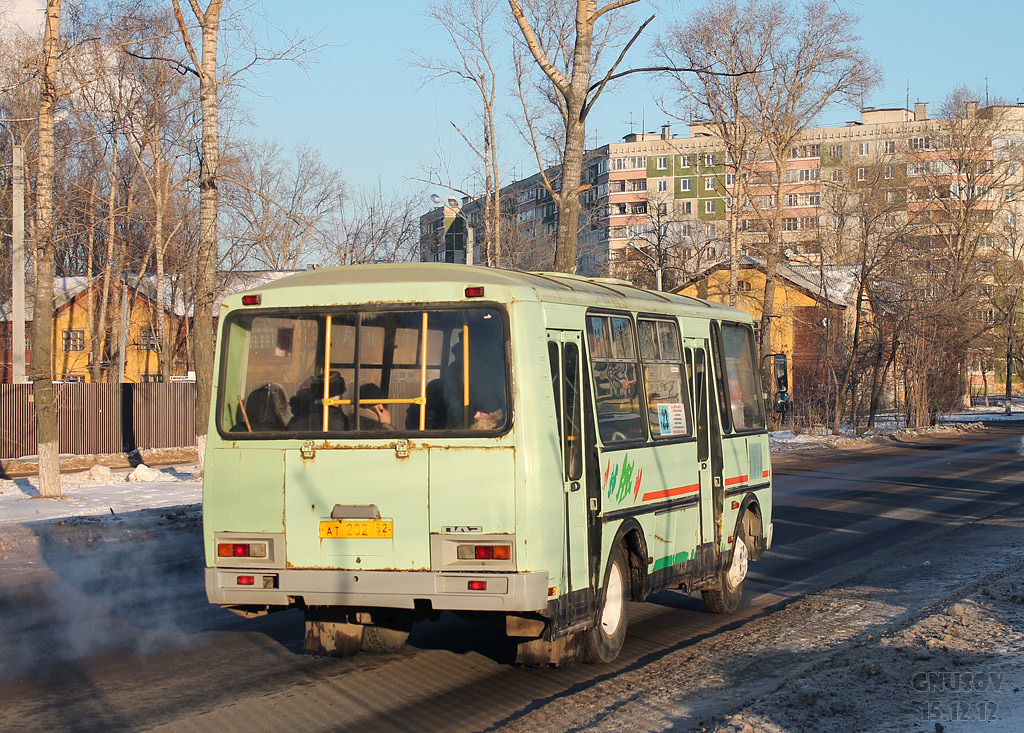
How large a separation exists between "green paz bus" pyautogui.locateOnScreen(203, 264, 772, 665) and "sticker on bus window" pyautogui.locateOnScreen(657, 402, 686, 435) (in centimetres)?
85

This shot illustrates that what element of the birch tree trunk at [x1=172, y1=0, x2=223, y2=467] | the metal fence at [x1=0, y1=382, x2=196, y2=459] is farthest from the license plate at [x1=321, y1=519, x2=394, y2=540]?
the metal fence at [x1=0, y1=382, x2=196, y2=459]

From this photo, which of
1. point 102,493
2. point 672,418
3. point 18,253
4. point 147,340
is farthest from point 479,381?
point 147,340

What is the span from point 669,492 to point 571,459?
1.97m

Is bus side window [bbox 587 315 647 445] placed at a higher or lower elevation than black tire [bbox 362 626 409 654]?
higher

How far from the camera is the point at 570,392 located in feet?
26.0

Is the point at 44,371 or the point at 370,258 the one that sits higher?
the point at 370,258

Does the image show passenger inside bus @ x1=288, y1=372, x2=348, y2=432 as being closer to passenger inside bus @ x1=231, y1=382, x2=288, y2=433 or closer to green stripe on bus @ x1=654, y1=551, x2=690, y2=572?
passenger inside bus @ x1=231, y1=382, x2=288, y2=433

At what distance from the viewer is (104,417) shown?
36.7 metres

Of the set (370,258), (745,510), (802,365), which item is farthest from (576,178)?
(802,365)

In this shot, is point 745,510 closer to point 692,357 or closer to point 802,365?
point 692,357

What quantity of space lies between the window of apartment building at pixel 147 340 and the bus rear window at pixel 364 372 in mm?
58272

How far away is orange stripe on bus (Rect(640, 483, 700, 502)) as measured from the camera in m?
8.96

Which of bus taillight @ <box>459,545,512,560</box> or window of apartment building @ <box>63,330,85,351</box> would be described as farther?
window of apartment building @ <box>63,330,85,351</box>

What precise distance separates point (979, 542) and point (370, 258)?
3946 cm
